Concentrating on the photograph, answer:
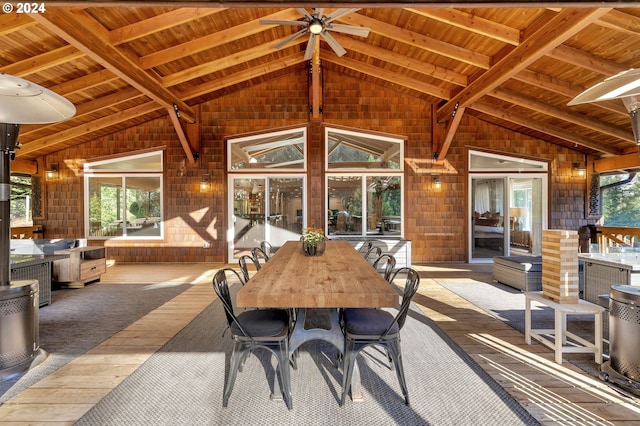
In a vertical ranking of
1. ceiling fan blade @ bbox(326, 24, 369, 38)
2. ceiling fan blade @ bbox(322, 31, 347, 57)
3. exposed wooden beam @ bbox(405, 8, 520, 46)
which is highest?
exposed wooden beam @ bbox(405, 8, 520, 46)

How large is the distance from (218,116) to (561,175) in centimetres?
827

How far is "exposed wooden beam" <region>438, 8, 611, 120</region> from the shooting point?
3437 millimetres

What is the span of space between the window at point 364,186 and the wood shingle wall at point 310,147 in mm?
217

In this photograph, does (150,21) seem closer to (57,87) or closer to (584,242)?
(57,87)

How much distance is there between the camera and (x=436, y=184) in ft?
24.6

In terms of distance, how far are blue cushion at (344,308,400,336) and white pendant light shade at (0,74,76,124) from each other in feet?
9.51

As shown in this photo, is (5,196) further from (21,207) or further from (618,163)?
(21,207)

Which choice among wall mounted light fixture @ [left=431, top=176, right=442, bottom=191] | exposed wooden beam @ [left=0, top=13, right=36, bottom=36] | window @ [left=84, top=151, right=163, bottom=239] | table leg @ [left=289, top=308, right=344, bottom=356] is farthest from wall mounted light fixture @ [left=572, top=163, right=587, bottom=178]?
exposed wooden beam @ [left=0, top=13, right=36, bottom=36]

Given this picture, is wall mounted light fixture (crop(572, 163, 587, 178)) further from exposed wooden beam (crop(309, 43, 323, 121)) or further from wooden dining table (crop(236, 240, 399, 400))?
wooden dining table (crop(236, 240, 399, 400))

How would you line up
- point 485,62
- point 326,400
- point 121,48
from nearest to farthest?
point 326,400 → point 121,48 → point 485,62

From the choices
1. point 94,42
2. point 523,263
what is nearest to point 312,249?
point 523,263

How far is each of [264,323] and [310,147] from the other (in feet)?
18.9

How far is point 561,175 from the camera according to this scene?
7.54 m

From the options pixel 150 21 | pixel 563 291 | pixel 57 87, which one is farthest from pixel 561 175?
pixel 57 87
